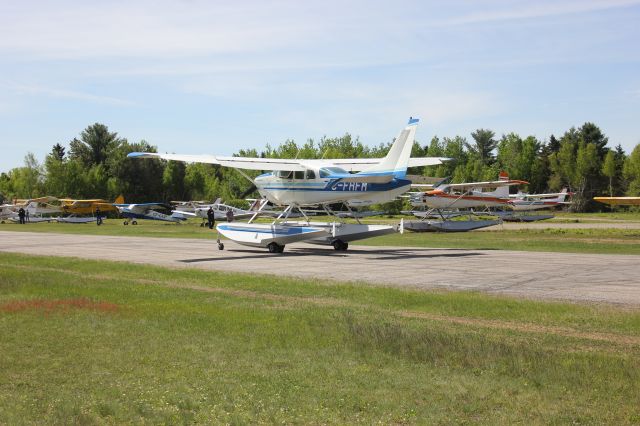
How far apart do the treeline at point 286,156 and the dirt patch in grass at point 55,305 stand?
8439cm

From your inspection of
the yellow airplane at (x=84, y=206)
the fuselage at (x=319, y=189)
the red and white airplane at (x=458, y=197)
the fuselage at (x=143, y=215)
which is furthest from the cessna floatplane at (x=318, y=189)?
the yellow airplane at (x=84, y=206)

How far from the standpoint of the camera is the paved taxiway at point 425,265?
15242 mm

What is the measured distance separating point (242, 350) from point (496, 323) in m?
4.28

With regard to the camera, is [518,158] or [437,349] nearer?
[437,349]

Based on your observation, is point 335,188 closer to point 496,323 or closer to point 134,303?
point 134,303

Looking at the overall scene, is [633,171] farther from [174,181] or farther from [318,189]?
[318,189]

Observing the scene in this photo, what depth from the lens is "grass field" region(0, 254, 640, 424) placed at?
6.49 meters

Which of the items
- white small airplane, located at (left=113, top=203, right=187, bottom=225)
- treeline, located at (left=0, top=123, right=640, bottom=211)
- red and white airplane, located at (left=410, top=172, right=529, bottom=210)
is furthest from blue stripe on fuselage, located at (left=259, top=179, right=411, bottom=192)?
treeline, located at (left=0, top=123, right=640, bottom=211)

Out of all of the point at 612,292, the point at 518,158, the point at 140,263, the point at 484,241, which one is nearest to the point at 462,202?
the point at 484,241

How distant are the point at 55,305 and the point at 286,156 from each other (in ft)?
343

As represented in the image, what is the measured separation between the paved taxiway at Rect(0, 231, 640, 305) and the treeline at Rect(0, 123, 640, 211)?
70.8m

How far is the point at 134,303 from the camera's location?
13.1m

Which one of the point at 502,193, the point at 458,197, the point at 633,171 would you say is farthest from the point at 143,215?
the point at 633,171

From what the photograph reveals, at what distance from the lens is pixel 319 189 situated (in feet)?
85.7
